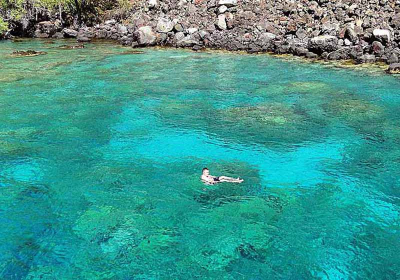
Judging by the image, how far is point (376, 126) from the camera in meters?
17.9

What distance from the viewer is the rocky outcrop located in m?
30.5

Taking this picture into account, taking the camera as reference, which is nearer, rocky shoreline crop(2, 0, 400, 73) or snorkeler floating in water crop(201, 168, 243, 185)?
snorkeler floating in water crop(201, 168, 243, 185)

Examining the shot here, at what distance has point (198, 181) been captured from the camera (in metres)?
13.4

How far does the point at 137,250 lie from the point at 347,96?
16036 millimetres

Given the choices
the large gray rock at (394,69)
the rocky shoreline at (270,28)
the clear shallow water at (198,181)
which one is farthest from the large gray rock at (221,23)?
the large gray rock at (394,69)

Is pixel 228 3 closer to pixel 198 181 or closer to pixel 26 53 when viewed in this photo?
pixel 26 53

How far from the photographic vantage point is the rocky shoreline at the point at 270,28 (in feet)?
99.8

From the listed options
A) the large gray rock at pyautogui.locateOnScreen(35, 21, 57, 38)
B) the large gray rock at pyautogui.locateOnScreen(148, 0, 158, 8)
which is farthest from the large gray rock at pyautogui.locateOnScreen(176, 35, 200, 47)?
the large gray rock at pyautogui.locateOnScreen(35, 21, 57, 38)

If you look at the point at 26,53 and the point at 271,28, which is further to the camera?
the point at 271,28

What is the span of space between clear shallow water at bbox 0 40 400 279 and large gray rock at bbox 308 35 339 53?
6.23 m

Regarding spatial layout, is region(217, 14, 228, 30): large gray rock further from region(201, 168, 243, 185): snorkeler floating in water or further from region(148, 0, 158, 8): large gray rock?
region(201, 168, 243, 185): snorkeler floating in water

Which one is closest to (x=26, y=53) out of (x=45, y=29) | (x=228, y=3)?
(x=45, y=29)

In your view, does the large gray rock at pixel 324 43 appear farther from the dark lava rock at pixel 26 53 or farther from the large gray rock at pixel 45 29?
the large gray rock at pixel 45 29

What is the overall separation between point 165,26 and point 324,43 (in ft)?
55.3
